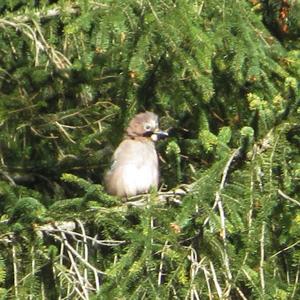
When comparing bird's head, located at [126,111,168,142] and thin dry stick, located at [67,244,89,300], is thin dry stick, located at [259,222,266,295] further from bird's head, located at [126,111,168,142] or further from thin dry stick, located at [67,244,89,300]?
bird's head, located at [126,111,168,142]

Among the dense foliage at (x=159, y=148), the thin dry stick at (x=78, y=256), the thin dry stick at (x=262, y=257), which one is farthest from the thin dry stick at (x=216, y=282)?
the thin dry stick at (x=78, y=256)

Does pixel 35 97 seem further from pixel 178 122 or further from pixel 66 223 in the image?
pixel 66 223

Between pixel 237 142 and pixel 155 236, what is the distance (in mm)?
1891

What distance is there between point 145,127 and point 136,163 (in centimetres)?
29

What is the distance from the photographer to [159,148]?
8719 mm

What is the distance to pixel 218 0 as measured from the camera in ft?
24.1

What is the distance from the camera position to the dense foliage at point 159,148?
586 cm

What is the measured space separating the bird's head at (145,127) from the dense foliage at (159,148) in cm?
9

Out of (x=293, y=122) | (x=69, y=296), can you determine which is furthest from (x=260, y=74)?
(x=69, y=296)

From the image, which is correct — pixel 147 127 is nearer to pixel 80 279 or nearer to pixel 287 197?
pixel 287 197

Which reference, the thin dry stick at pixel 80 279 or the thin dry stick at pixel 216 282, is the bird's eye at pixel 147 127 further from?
the thin dry stick at pixel 216 282

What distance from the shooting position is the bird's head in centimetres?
824

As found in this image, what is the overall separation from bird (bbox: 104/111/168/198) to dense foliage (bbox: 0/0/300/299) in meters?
0.10

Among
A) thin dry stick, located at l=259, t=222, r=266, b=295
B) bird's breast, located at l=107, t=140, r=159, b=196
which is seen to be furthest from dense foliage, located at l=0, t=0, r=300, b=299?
bird's breast, located at l=107, t=140, r=159, b=196
